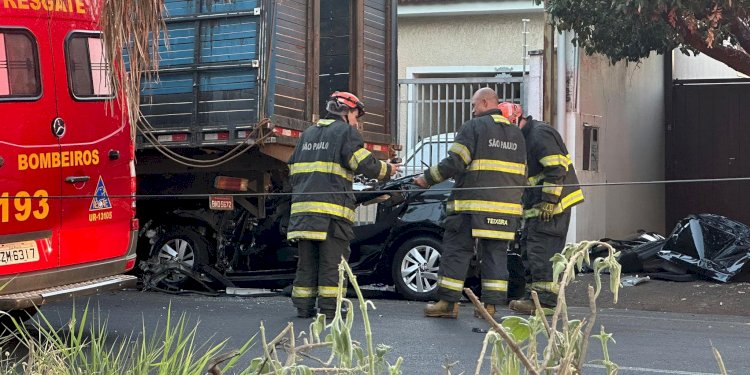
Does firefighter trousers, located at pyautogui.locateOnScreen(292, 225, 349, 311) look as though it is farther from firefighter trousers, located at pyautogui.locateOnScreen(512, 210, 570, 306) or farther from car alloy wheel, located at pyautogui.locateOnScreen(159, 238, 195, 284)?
car alloy wheel, located at pyautogui.locateOnScreen(159, 238, 195, 284)

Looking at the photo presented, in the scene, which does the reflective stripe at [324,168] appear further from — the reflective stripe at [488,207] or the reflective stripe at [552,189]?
the reflective stripe at [552,189]

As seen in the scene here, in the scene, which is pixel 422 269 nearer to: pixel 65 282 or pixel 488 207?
pixel 488 207

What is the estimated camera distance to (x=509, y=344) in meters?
2.17

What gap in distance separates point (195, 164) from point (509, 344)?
29.3 ft

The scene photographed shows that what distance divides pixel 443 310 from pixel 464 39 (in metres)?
10.3

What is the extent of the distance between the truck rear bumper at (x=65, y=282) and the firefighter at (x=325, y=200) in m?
1.25

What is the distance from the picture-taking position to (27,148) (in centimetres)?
659

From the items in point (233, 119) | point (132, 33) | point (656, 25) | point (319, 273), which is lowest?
point (319, 273)

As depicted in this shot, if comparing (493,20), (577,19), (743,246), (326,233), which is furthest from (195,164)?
(493,20)

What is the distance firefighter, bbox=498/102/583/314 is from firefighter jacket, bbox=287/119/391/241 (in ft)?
4.24

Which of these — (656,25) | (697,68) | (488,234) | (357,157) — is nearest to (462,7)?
(697,68)

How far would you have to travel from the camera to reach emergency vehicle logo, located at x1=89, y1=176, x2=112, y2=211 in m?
7.15

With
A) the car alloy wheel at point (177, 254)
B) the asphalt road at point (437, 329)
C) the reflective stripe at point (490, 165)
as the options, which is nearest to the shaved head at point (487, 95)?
the reflective stripe at point (490, 165)

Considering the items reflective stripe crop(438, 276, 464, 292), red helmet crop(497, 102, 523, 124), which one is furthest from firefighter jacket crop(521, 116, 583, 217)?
reflective stripe crop(438, 276, 464, 292)
